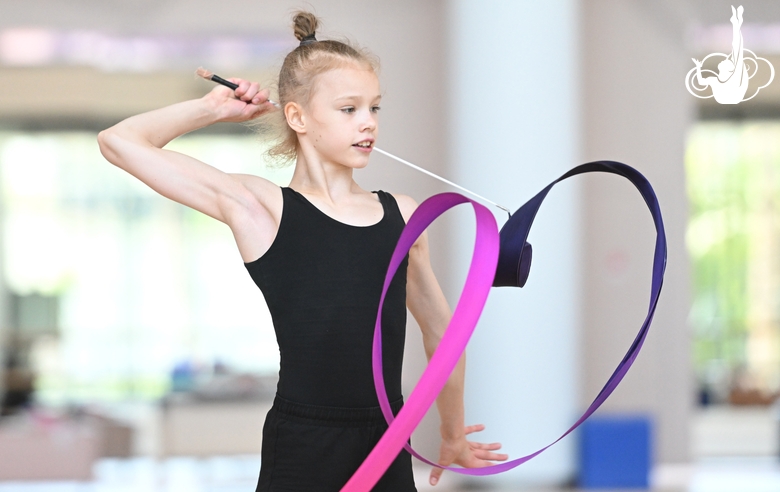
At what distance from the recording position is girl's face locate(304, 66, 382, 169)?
4.93ft

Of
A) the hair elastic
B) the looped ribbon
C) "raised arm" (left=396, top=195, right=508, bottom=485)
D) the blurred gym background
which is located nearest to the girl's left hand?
"raised arm" (left=396, top=195, right=508, bottom=485)

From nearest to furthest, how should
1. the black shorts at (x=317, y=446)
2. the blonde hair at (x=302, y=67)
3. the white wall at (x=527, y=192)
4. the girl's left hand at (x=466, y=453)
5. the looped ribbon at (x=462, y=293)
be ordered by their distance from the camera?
the looped ribbon at (x=462, y=293)
the black shorts at (x=317, y=446)
the blonde hair at (x=302, y=67)
the girl's left hand at (x=466, y=453)
the white wall at (x=527, y=192)

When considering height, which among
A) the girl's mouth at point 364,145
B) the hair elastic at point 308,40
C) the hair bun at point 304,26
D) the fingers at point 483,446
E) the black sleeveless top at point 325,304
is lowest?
the fingers at point 483,446

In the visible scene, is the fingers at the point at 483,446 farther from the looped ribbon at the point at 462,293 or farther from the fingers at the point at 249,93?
the fingers at the point at 249,93

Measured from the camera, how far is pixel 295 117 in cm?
156

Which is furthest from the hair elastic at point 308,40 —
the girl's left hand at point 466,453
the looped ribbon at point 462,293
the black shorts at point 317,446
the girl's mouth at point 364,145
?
the girl's left hand at point 466,453

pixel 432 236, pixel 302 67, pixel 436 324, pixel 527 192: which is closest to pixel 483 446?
Answer: pixel 436 324

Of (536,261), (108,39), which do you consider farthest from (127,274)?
(536,261)

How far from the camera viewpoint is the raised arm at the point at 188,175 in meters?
1.49

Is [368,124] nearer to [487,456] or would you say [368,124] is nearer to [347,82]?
[347,82]

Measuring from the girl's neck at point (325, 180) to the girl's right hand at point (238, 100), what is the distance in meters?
0.12

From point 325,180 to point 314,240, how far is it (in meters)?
0.14

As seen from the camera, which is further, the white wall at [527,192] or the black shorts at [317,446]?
the white wall at [527,192]

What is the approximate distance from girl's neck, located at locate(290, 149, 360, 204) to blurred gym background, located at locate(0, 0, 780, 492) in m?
2.24
